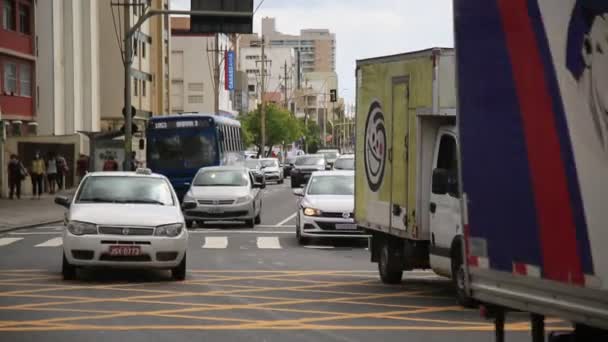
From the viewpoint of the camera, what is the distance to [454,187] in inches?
526

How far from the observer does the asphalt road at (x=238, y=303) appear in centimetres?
1243

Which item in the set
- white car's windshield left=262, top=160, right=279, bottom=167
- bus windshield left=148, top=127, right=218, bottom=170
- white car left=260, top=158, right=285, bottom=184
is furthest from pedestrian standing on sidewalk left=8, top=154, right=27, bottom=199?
white car's windshield left=262, top=160, right=279, bottom=167

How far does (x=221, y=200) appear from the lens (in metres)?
31.6

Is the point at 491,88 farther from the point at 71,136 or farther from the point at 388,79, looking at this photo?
the point at 71,136

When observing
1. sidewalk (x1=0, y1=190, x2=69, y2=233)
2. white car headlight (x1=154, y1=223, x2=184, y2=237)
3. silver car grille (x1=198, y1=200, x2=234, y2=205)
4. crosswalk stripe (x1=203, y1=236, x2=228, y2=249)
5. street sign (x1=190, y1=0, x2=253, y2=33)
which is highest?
street sign (x1=190, y1=0, x2=253, y2=33)

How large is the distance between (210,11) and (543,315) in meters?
27.3

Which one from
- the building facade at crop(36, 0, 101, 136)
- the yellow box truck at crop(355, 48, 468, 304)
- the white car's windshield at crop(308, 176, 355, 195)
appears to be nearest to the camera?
the yellow box truck at crop(355, 48, 468, 304)

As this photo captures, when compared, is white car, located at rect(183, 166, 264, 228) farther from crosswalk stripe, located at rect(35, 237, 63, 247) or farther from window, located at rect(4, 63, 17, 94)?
window, located at rect(4, 63, 17, 94)

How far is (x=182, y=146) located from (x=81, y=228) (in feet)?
86.0

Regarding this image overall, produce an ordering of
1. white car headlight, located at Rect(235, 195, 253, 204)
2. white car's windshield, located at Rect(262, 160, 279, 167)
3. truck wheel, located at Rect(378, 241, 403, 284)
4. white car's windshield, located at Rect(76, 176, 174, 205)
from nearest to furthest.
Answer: truck wheel, located at Rect(378, 241, 403, 284) → white car's windshield, located at Rect(76, 176, 174, 205) → white car headlight, located at Rect(235, 195, 253, 204) → white car's windshield, located at Rect(262, 160, 279, 167)

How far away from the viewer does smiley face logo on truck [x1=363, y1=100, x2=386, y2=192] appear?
17328 mm

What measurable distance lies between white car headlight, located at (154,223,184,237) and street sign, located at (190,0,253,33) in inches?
693

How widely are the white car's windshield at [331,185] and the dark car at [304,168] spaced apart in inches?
1237

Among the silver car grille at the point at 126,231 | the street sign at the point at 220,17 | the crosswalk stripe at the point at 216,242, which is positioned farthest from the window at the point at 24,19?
Result: the silver car grille at the point at 126,231
